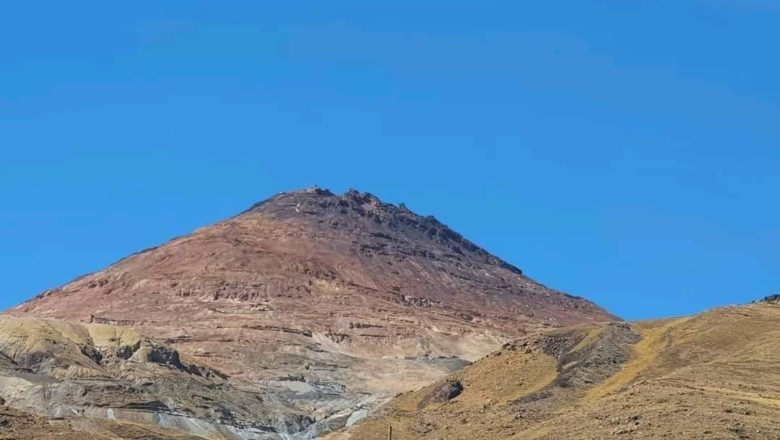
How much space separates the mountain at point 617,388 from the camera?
89812 mm

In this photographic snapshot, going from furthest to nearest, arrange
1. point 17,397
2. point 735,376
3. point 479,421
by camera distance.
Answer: point 17,397, point 479,421, point 735,376

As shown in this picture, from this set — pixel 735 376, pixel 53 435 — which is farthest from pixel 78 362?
pixel 735 376

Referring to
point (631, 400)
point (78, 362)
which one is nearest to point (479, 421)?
point (631, 400)

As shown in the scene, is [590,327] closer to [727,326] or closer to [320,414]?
[727,326]

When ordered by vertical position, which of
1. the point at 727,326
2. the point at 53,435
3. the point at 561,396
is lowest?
the point at 53,435

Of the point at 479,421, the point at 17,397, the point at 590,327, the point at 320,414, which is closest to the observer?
the point at 479,421

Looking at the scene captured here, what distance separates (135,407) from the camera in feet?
554

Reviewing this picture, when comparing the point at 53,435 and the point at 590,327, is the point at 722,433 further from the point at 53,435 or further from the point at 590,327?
the point at 590,327

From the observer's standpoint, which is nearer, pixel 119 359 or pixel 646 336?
pixel 646 336

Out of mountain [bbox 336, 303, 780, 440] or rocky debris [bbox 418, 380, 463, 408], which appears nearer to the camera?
mountain [bbox 336, 303, 780, 440]

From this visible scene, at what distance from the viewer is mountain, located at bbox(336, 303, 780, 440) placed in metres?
89.8

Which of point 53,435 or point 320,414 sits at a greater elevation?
point 320,414

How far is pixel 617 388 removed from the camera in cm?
11694

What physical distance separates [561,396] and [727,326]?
70.2ft
